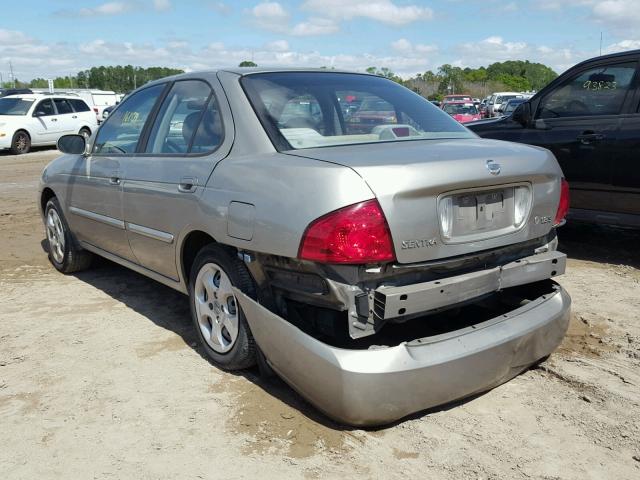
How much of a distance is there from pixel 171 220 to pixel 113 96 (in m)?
31.5

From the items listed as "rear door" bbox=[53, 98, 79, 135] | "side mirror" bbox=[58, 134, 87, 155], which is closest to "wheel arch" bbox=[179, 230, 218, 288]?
"side mirror" bbox=[58, 134, 87, 155]

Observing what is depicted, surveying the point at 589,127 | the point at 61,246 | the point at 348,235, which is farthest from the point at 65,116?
the point at 348,235

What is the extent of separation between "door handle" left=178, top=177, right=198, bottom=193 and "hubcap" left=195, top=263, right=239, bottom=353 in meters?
0.43

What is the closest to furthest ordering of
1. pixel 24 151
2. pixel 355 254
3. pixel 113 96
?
1. pixel 355 254
2. pixel 24 151
3. pixel 113 96

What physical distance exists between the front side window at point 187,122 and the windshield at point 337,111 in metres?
0.29

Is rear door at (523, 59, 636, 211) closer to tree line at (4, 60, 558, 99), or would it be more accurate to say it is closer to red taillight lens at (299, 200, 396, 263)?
red taillight lens at (299, 200, 396, 263)

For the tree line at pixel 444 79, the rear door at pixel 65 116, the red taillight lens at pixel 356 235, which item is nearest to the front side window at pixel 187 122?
the red taillight lens at pixel 356 235

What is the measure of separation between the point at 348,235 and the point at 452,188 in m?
0.53

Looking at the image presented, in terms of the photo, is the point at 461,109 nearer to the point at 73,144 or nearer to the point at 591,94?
the point at 591,94

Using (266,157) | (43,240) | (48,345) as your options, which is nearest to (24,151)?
(43,240)

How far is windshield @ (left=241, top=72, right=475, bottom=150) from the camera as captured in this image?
3.33 m

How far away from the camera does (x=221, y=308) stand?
3.50 m

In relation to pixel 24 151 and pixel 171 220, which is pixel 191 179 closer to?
pixel 171 220

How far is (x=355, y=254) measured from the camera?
2.65 metres
